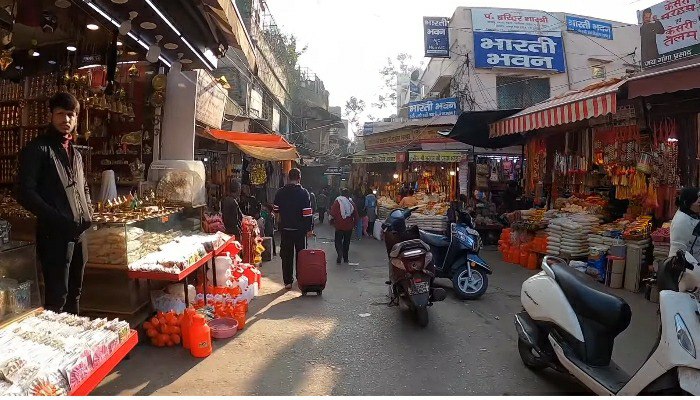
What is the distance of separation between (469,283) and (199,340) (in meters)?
4.33

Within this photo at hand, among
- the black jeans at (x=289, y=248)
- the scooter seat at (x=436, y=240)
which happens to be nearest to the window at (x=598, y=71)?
the scooter seat at (x=436, y=240)

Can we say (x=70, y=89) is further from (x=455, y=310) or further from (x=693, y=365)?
(x=693, y=365)

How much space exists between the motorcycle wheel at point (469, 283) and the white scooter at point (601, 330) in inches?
104

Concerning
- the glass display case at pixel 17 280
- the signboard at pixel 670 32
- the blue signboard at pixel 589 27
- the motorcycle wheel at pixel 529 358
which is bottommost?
the motorcycle wheel at pixel 529 358

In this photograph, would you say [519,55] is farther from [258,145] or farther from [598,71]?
[258,145]

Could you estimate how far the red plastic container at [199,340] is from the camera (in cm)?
436

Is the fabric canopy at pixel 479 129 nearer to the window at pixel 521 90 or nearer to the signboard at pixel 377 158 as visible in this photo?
the signboard at pixel 377 158

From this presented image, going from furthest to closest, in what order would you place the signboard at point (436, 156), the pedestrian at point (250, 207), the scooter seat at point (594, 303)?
1. the signboard at point (436, 156)
2. the pedestrian at point (250, 207)
3. the scooter seat at point (594, 303)

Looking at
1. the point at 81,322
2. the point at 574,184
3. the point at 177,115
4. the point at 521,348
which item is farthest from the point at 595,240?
the point at 81,322

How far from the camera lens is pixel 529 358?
4.23 meters

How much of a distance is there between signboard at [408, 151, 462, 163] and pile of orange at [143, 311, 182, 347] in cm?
1234

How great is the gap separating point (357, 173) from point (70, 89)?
19.5m

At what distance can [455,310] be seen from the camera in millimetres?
6480

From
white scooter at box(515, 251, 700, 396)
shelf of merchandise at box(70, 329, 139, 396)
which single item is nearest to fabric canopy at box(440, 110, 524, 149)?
white scooter at box(515, 251, 700, 396)
